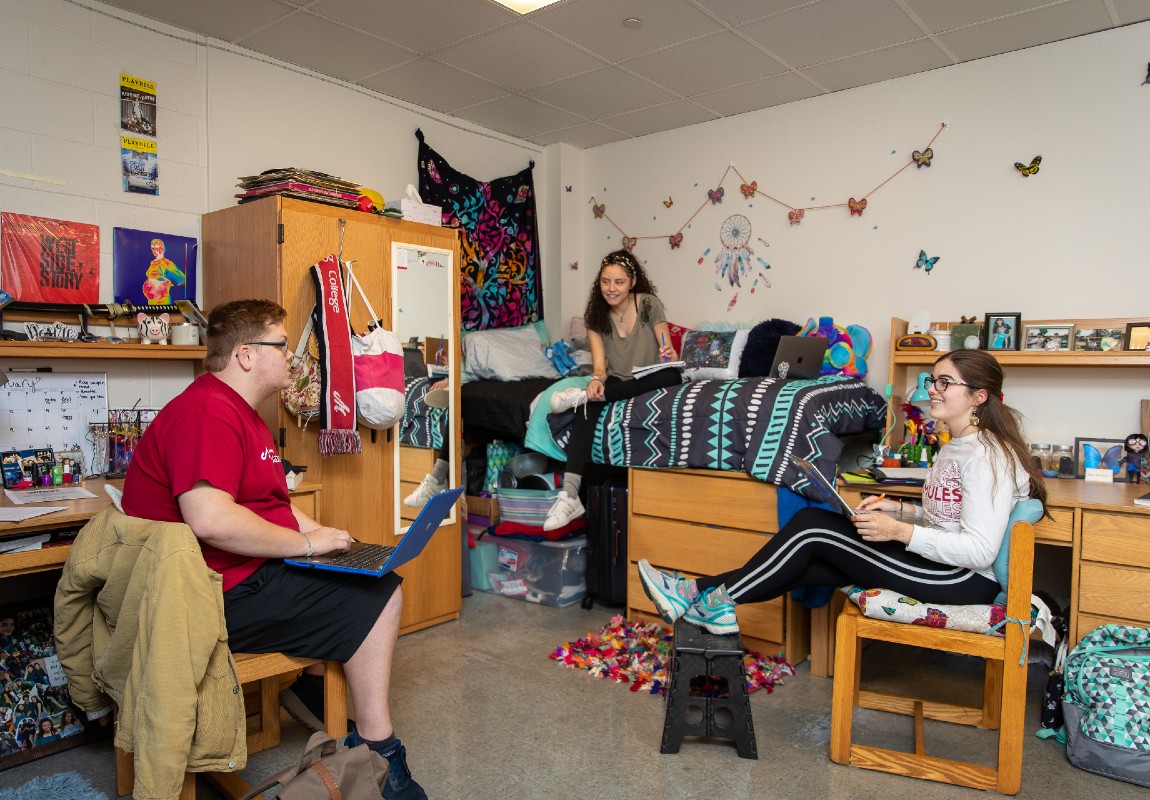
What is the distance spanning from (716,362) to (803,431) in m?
1.05

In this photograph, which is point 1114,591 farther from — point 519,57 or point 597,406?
point 519,57

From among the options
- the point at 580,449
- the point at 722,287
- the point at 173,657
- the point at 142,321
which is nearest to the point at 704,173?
the point at 722,287

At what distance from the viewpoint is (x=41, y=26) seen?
9.20 ft

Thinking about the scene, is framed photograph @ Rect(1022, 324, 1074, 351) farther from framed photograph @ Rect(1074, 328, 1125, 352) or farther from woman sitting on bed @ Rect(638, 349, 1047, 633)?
woman sitting on bed @ Rect(638, 349, 1047, 633)

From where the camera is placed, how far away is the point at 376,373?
298 centimetres

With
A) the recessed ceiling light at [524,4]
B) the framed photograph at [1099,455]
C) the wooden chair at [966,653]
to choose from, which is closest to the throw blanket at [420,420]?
the recessed ceiling light at [524,4]

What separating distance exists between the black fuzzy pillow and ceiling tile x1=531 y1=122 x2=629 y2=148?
5.14 feet

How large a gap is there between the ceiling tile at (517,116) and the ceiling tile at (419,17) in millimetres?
766

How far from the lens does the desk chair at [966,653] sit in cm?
207

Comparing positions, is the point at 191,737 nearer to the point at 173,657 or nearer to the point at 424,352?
the point at 173,657

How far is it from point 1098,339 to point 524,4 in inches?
98.6

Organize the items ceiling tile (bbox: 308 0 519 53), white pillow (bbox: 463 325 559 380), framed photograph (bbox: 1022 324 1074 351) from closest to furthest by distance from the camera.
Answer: ceiling tile (bbox: 308 0 519 53) < framed photograph (bbox: 1022 324 1074 351) < white pillow (bbox: 463 325 559 380)

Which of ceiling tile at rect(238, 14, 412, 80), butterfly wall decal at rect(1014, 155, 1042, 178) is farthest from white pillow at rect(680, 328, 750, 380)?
ceiling tile at rect(238, 14, 412, 80)

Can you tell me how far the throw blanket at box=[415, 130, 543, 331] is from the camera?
424 centimetres
